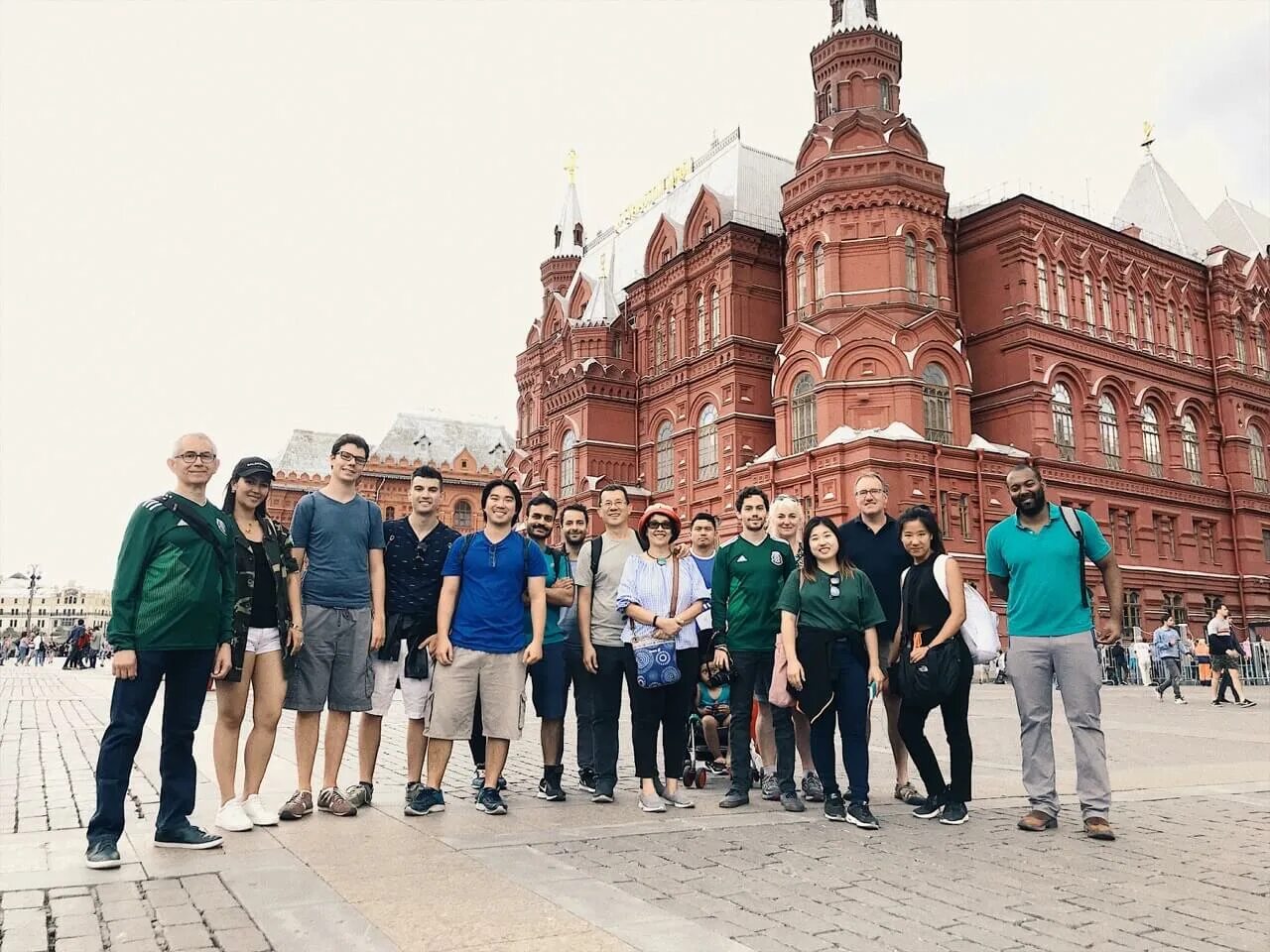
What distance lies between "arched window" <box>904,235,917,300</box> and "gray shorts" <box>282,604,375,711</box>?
89.7 ft

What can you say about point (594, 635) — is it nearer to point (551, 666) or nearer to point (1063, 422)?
point (551, 666)

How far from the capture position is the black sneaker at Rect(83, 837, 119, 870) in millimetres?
4461

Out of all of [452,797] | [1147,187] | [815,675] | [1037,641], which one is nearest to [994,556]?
[1037,641]

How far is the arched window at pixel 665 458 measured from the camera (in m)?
37.8

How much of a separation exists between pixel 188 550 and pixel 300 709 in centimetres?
149

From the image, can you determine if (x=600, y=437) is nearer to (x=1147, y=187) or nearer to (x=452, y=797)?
(x=1147, y=187)

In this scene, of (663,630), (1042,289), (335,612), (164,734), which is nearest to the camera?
(164,734)

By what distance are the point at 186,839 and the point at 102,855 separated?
47 cm

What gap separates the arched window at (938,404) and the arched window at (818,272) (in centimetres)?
418

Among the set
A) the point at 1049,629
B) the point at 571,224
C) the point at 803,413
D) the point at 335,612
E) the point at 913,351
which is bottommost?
the point at 1049,629

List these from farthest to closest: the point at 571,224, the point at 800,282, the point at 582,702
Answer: the point at 571,224 → the point at 800,282 → the point at 582,702

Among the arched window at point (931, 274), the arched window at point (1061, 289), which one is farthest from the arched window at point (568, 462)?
the arched window at point (1061, 289)

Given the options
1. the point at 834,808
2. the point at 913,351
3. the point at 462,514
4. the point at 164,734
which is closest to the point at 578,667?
the point at 834,808

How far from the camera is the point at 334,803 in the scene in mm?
5871
